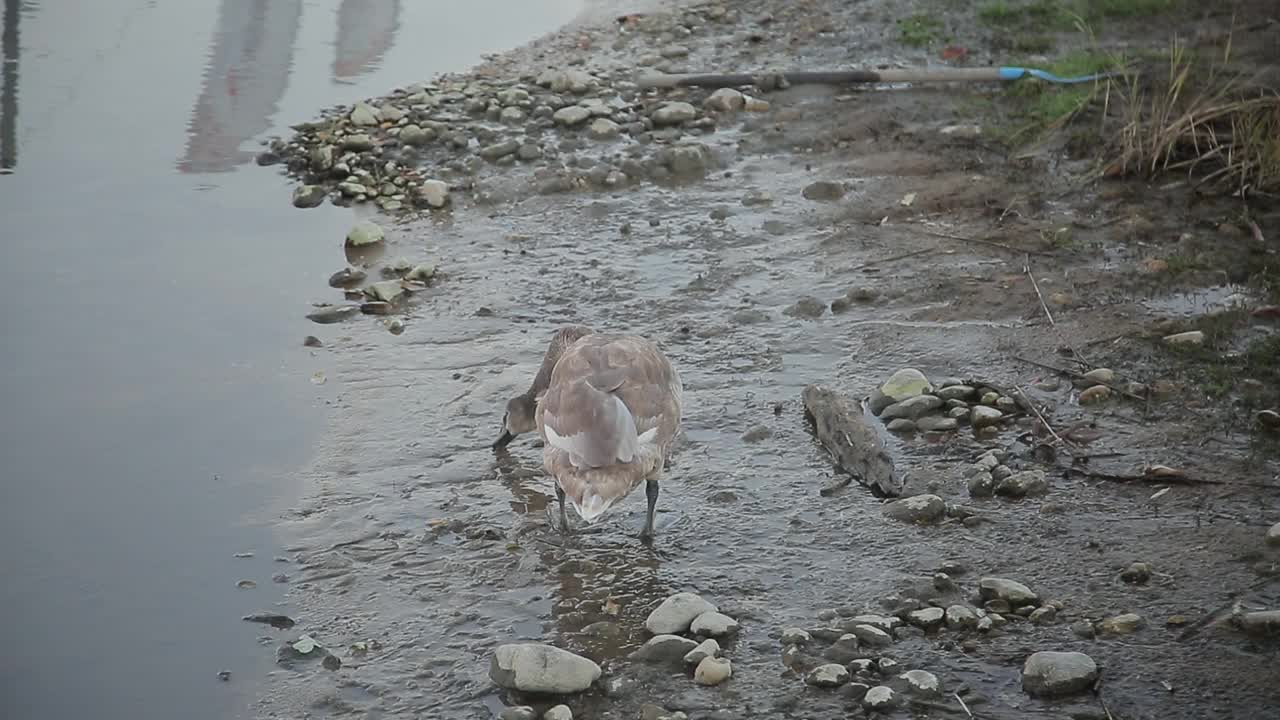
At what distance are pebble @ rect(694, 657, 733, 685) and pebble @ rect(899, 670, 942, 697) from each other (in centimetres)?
63

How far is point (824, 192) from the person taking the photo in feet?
33.1

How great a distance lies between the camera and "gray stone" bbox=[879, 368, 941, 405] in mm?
7027

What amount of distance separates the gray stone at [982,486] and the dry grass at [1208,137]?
4.18 metres

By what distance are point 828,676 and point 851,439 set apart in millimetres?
1838

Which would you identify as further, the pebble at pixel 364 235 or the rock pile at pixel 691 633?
the pebble at pixel 364 235

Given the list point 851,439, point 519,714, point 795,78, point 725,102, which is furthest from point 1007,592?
point 795,78

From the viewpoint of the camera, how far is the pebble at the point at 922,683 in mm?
4789

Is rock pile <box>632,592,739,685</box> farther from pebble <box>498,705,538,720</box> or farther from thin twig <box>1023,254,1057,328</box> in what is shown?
thin twig <box>1023,254,1057,328</box>

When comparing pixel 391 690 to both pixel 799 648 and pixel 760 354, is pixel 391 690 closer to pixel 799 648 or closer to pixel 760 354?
pixel 799 648

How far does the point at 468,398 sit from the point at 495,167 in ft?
12.2

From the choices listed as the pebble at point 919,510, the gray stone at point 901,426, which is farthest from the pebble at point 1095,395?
the pebble at point 919,510

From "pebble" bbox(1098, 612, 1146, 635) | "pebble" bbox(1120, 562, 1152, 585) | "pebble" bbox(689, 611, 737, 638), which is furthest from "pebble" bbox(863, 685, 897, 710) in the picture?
"pebble" bbox(1120, 562, 1152, 585)

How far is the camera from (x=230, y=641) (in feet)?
18.1

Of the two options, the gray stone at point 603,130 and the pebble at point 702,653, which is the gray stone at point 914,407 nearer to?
the pebble at point 702,653
